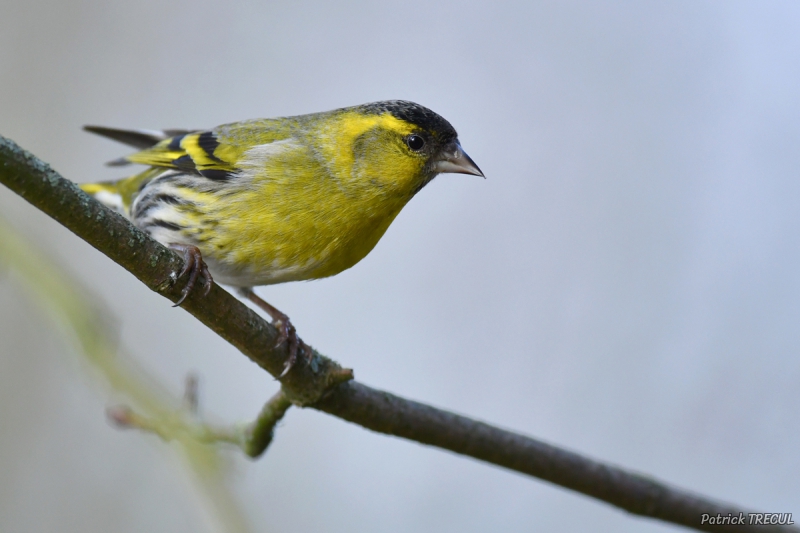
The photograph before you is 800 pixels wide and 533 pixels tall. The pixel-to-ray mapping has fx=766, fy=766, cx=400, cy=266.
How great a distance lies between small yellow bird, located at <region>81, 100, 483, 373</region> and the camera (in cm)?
300

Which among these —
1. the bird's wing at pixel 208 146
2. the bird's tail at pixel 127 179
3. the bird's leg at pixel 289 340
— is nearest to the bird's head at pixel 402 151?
the bird's wing at pixel 208 146

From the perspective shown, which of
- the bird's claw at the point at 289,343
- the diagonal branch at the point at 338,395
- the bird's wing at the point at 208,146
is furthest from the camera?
the bird's wing at the point at 208,146

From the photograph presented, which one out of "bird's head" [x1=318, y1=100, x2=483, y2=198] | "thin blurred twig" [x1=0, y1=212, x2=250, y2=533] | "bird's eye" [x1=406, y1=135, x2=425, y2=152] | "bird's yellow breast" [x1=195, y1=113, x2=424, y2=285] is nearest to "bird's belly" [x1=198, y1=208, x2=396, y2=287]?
"bird's yellow breast" [x1=195, y1=113, x2=424, y2=285]

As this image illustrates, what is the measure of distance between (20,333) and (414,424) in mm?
4242

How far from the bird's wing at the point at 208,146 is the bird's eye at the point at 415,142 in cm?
59

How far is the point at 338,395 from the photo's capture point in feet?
9.61

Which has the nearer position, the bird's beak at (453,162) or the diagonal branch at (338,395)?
the diagonal branch at (338,395)

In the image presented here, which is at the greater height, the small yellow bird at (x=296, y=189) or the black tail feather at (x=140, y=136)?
the black tail feather at (x=140, y=136)

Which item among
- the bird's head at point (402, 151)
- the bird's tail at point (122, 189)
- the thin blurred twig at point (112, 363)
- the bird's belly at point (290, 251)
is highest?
the bird's head at point (402, 151)

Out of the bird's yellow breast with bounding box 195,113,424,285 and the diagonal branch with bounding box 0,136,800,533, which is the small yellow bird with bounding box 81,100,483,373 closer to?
the bird's yellow breast with bounding box 195,113,424,285

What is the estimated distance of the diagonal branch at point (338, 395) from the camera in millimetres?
1853

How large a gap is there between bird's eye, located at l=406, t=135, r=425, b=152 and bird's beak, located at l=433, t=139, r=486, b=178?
0.09 m

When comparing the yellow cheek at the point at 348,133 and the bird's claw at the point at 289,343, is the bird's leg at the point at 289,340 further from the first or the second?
the yellow cheek at the point at 348,133

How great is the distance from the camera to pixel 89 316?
10.4 feet
